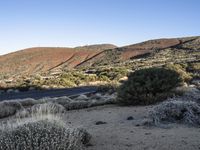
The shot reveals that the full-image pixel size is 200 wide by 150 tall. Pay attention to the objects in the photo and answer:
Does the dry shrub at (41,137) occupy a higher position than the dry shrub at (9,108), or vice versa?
the dry shrub at (41,137)

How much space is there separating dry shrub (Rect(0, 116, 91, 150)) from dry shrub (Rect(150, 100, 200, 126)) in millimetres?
3569

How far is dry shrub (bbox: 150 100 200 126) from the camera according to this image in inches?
529

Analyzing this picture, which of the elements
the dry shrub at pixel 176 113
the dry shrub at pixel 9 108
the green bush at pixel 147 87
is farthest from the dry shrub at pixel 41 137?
the dry shrub at pixel 9 108

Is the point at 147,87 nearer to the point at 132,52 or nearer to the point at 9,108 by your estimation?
the point at 9,108

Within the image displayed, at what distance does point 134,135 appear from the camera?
11.6m

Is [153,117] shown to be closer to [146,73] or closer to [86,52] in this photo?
[146,73]

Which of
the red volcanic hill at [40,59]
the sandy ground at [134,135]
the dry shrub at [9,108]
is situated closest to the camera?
the sandy ground at [134,135]

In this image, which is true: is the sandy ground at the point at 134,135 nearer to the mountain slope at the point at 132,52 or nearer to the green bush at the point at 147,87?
the green bush at the point at 147,87

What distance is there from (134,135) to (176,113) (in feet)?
8.64

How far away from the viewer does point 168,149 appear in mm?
9844

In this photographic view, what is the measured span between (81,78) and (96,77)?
1.64 metres

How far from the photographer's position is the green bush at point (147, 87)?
18.6 m

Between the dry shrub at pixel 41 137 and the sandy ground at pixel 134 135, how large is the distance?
750 millimetres

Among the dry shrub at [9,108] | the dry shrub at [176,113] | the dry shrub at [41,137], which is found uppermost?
the dry shrub at [41,137]
